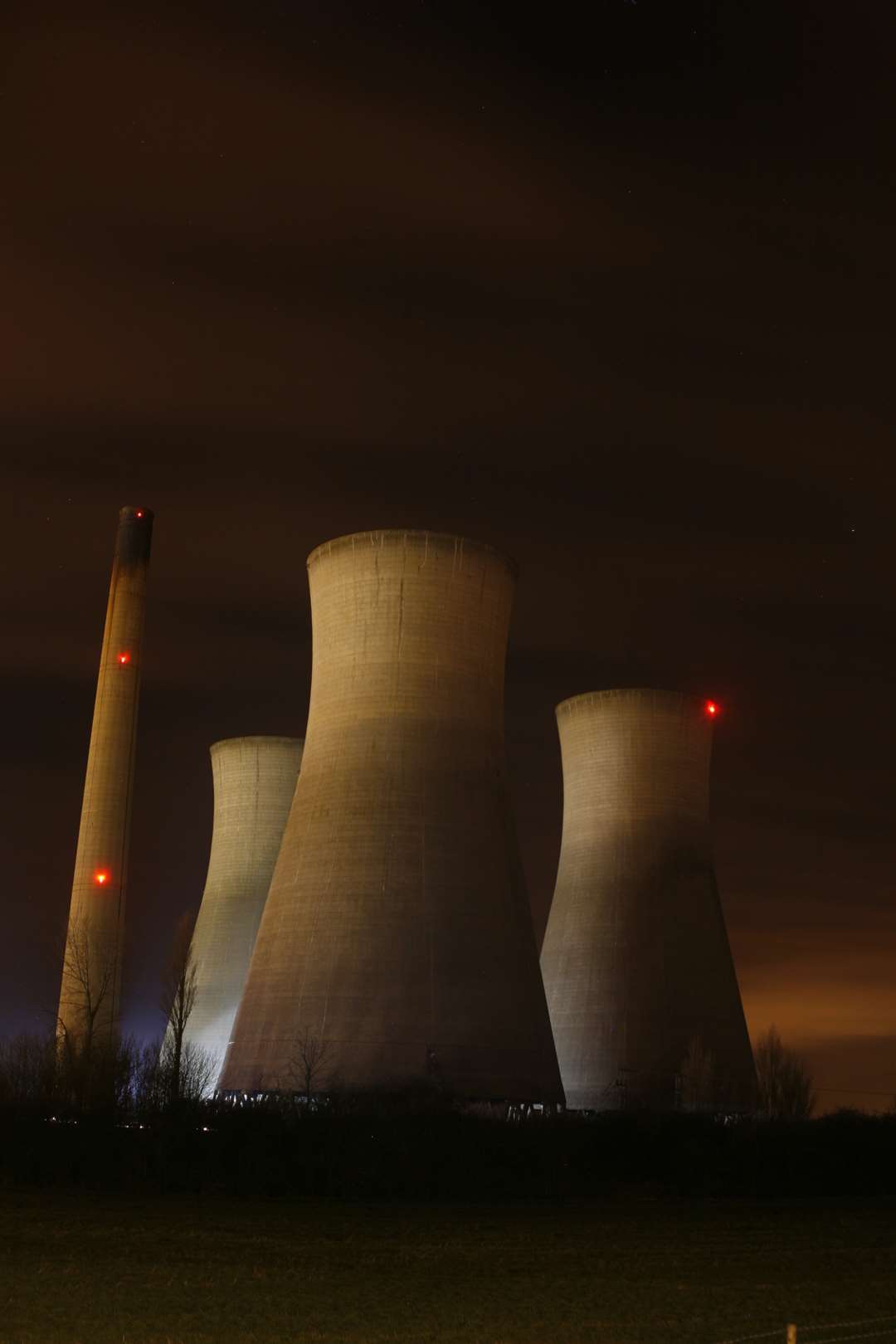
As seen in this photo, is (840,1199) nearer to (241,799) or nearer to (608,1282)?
(608,1282)

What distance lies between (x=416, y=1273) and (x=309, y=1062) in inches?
393

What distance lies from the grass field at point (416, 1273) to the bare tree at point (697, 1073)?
1091cm

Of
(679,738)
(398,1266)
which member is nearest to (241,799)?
(679,738)

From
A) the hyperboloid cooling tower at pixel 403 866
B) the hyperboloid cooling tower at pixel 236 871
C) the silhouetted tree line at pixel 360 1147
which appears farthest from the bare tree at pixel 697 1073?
the hyperboloid cooling tower at pixel 236 871

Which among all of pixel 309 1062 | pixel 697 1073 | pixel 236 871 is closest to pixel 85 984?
pixel 236 871

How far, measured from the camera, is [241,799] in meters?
31.4

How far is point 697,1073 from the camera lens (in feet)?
87.3

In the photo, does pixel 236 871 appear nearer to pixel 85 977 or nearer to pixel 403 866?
pixel 85 977

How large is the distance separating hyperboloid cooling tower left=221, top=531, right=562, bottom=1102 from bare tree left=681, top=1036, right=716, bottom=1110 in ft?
18.7

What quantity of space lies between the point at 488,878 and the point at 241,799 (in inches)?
449

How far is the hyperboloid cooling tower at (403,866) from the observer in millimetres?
20266

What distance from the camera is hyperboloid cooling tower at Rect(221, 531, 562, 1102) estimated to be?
20266 millimetres

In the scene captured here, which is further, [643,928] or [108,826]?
[108,826]

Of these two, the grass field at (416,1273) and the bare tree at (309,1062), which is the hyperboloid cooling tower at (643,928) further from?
the grass field at (416,1273)
